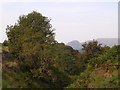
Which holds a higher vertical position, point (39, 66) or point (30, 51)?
Answer: point (30, 51)

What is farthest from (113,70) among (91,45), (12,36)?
(91,45)

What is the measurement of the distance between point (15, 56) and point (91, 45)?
100 feet

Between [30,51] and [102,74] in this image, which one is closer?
[102,74]

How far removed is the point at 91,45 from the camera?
60.7 meters

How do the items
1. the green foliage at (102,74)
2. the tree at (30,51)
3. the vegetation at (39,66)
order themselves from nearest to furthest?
1. the green foliage at (102,74)
2. the vegetation at (39,66)
3. the tree at (30,51)

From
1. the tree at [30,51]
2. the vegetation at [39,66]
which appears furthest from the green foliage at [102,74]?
the tree at [30,51]

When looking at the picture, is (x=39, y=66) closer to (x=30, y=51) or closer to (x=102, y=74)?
(x=30, y=51)

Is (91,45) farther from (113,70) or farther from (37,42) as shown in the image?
(113,70)

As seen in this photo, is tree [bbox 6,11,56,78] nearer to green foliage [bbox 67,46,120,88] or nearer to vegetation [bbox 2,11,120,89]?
vegetation [bbox 2,11,120,89]

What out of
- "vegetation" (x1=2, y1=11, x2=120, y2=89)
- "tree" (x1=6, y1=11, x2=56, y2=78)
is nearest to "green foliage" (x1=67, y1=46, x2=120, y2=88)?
"vegetation" (x1=2, y1=11, x2=120, y2=89)

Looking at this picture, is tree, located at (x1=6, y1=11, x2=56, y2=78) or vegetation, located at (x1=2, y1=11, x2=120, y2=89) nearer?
vegetation, located at (x1=2, y1=11, x2=120, y2=89)

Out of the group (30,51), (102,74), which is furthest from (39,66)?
(102,74)

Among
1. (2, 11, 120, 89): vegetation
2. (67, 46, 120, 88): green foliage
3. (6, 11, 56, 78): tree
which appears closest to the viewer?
(67, 46, 120, 88): green foliage

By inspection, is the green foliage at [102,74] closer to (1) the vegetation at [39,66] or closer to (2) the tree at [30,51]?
(1) the vegetation at [39,66]
